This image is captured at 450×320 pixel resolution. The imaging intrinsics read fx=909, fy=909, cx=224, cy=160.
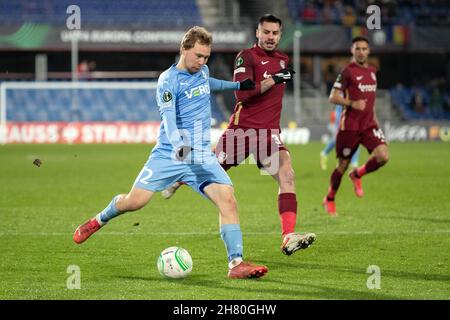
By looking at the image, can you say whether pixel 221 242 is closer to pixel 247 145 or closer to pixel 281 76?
pixel 247 145

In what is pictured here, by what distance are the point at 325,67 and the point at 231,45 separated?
356 inches

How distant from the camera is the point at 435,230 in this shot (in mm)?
10812

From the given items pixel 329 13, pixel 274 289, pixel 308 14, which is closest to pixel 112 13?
pixel 308 14

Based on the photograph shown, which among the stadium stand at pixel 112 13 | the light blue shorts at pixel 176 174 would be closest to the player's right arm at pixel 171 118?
the light blue shorts at pixel 176 174

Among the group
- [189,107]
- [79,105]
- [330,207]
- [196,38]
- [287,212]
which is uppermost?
[79,105]

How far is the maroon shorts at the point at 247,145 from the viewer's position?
9453 millimetres

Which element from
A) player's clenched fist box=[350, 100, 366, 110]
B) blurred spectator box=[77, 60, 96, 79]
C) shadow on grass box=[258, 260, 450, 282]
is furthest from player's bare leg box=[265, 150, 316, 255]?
blurred spectator box=[77, 60, 96, 79]

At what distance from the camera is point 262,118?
31.3 feet

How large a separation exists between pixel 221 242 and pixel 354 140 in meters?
3.43

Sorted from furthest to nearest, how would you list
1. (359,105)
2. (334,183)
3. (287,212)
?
(334,183) < (359,105) < (287,212)

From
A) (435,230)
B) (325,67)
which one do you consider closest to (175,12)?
(325,67)

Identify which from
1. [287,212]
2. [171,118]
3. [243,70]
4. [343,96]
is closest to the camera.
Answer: [171,118]

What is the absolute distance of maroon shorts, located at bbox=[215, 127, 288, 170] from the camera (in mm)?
9453

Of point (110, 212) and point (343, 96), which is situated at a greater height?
point (343, 96)
